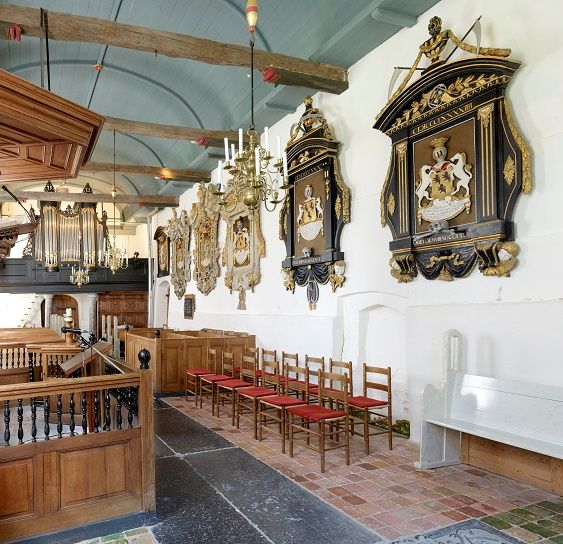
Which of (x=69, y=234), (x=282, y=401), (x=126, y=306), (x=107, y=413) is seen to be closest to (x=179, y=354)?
(x=282, y=401)

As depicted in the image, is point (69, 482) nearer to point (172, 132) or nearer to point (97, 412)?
point (97, 412)

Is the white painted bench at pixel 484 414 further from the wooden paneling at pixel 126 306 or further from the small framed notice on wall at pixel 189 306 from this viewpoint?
the wooden paneling at pixel 126 306

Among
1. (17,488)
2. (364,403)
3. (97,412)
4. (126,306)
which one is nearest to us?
(17,488)

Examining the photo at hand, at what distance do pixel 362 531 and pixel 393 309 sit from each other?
3259mm

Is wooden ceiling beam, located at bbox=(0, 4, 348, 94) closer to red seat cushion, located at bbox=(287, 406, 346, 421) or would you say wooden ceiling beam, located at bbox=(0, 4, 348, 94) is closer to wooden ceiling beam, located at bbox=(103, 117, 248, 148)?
wooden ceiling beam, located at bbox=(103, 117, 248, 148)

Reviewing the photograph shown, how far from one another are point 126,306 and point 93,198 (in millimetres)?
5116

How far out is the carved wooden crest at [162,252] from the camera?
48.1 ft

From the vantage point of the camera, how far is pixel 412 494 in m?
3.82

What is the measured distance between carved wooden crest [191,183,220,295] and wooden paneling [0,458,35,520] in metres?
8.08

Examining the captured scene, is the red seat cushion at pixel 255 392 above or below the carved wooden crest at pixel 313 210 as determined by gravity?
below

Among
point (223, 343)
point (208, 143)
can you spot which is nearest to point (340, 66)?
point (208, 143)

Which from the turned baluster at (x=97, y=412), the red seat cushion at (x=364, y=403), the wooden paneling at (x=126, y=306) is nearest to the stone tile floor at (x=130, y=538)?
the turned baluster at (x=97, y=412)

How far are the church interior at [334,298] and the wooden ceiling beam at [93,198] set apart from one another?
3.49 metres

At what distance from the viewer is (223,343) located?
8516 mm
